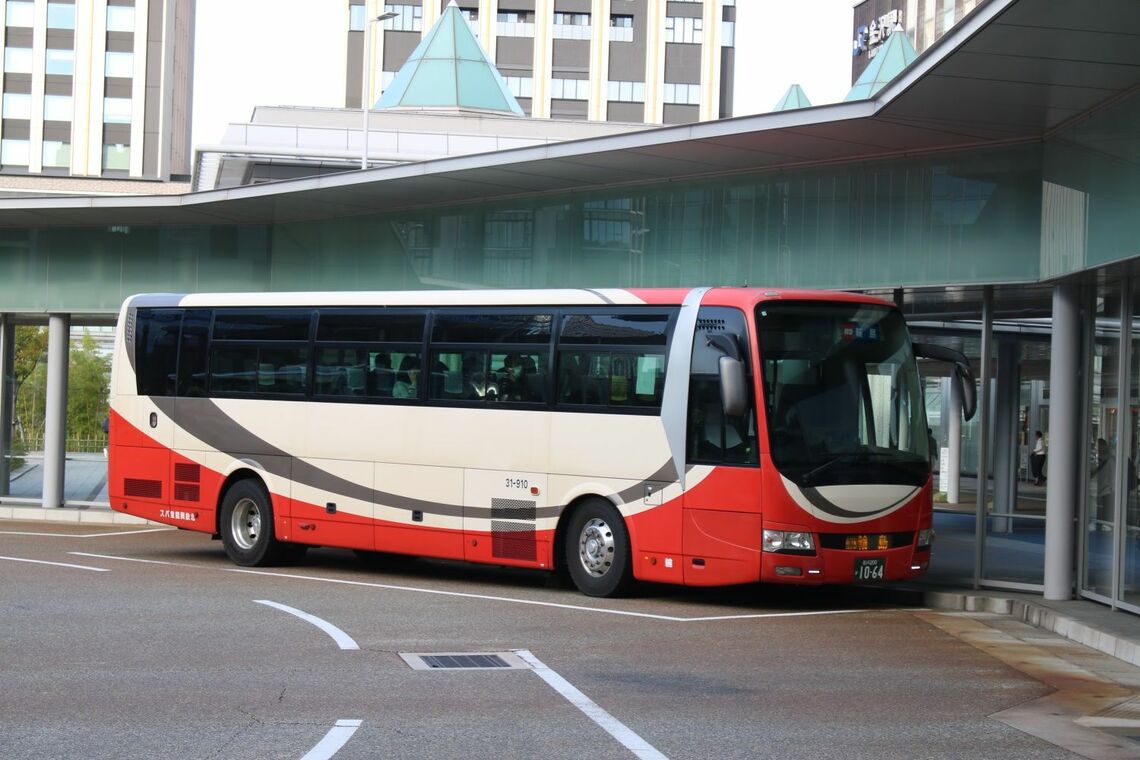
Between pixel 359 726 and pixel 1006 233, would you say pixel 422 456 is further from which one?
pixel 359 726

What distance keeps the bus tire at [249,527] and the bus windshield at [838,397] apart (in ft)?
24.3

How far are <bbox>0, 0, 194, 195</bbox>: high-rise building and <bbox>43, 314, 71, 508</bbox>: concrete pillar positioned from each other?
214 ft

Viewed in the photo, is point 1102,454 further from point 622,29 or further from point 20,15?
point 622,29

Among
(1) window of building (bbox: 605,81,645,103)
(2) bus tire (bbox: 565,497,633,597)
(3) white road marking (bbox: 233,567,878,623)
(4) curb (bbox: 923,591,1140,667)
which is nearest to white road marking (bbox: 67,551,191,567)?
(3) white road marking (bbox: 233,567,878,623)

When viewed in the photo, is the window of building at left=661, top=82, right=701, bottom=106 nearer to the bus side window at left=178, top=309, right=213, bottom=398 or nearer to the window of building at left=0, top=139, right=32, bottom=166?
the window of building at left=0, top=139, right=32, bottom=166

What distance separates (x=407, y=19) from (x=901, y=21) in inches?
1227

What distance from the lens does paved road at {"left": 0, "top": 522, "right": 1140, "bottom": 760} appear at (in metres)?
8.25

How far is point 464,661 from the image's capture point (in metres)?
11.3

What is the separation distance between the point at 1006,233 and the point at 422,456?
6871 millimetres

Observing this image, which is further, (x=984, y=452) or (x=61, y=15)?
(x=61, y=15)

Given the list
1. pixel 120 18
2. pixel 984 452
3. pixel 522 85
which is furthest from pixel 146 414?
pixel 522 85

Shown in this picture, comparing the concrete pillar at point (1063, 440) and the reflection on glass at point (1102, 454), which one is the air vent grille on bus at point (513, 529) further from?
the reflection on glass at point (1102, 454)

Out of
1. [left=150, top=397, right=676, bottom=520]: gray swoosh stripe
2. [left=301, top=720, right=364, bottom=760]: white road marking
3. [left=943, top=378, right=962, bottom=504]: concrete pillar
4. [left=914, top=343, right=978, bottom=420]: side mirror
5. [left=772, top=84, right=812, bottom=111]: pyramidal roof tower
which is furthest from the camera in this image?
[left=772, top=84, right=812, bottom=111]: pyramidal roof tower

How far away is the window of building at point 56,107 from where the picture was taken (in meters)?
91.9
